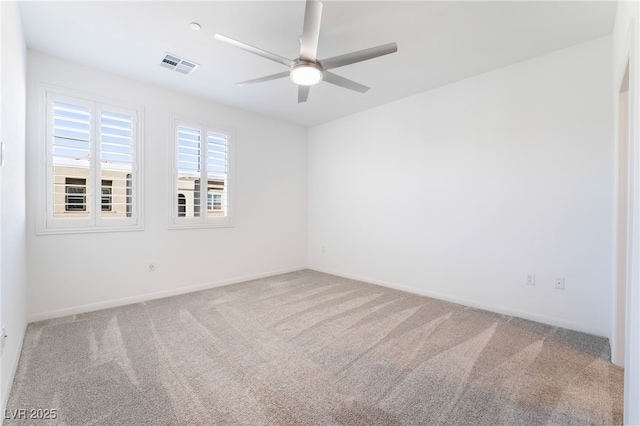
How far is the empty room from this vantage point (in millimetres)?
1821

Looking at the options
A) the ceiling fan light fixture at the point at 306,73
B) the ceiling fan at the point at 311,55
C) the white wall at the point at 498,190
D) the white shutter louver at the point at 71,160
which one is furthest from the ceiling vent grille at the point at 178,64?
the white wall at the point at 498,190

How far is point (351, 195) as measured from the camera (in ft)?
16.0

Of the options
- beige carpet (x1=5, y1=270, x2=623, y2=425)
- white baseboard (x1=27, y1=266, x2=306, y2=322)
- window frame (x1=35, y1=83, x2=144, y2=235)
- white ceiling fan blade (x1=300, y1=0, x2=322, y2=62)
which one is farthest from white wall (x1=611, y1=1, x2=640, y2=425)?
window frame (x1=35, y1=83, x2=144, y2=235)

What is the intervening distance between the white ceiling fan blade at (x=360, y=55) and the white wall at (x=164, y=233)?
222 cm

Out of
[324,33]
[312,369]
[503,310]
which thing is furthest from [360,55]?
[503,310]

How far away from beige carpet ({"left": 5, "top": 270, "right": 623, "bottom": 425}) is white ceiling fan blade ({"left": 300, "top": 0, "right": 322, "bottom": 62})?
2413mm

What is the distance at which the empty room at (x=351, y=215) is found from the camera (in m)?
1.82

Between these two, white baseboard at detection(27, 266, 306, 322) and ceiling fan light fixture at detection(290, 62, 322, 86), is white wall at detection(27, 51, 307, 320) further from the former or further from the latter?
ceiling fan light fixture at detection(290, 62, 322, 86)

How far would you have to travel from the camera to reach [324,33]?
255 centimetres

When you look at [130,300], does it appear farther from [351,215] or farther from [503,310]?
[503,310]

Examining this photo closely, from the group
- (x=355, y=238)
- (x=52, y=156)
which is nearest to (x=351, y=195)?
(x=355, y=238)

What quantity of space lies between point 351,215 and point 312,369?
3067mm

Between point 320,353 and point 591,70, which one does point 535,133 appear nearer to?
point 591,70

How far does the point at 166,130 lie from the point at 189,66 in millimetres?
1030
